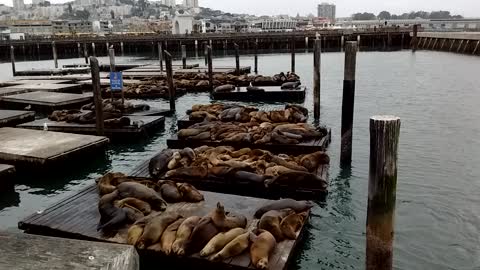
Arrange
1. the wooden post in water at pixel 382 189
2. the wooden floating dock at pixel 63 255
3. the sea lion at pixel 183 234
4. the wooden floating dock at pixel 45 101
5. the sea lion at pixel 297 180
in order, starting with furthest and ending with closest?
1. the wooden floating dock at pixel 45 101
2. the sea lion at pixel 297 180
3. the sea lion at pixel 183 234
4. the wooden post in water at pixel 382 189
5. the wooden floating dock at pixel 63 255

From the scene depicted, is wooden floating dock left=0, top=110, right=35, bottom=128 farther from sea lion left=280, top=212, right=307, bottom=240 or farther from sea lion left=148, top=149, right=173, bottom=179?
sea lion left=280, top=212, right=307, bottom=240

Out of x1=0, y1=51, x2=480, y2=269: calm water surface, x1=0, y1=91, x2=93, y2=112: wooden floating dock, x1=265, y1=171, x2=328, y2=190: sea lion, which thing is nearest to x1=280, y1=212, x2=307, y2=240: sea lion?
x1=0, y1=51, x2=480, y2=269: calm water surface

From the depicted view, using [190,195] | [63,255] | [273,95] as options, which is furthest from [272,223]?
[273,95]

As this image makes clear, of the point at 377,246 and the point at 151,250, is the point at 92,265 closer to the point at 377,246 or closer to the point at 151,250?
the point at 151,250

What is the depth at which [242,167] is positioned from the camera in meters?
8.59

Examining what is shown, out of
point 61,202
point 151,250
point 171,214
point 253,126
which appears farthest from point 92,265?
point 253,126

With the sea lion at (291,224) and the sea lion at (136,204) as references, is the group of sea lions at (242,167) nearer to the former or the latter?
the sea lion at (291,224)

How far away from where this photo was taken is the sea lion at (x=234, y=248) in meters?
5.59

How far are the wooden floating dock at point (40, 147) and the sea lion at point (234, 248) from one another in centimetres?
627

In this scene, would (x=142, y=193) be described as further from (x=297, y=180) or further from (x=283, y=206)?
(x=297, y=180)

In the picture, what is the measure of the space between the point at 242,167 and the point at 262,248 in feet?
10.3

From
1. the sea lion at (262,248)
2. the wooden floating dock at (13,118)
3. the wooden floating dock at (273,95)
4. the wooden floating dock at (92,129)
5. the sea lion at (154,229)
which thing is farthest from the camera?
the wooden floating dock at (273,95)

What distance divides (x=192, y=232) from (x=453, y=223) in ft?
15.7

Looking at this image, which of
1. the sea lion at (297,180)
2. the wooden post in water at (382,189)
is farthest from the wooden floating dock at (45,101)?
the wooden post in water at (382,189)
